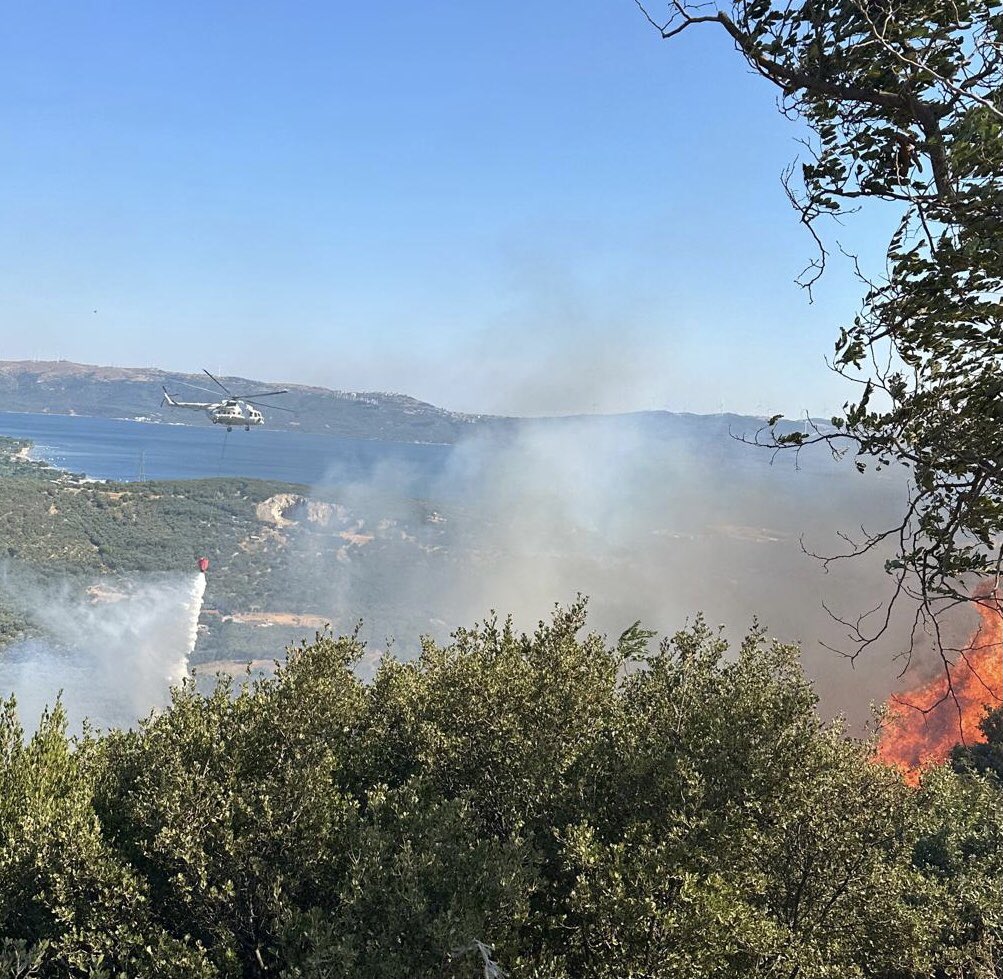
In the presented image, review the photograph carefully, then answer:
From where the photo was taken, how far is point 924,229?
591 centimetres

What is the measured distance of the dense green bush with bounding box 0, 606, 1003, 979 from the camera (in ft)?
32.2

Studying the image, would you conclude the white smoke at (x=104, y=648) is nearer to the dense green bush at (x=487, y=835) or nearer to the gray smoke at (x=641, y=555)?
the gray smoke at (x=641, y=555)

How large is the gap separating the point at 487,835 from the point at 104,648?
343 ft

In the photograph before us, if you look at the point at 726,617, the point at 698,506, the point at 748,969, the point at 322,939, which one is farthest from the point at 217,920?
the point at 698,506

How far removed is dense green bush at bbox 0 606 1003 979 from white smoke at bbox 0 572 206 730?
79.5 metres

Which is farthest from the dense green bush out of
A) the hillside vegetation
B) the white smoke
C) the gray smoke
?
the hillside vegetation

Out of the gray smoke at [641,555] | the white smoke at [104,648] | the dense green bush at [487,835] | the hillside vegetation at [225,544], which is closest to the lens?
the dense green bush at [487,835]

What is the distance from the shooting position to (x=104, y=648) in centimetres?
10119

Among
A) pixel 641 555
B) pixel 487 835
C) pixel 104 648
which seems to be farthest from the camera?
pixel 641 555

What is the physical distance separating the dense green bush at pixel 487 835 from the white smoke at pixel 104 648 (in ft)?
261

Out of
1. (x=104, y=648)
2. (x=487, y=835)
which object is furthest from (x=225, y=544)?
(x=487, y=835)

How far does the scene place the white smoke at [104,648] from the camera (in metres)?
87.1

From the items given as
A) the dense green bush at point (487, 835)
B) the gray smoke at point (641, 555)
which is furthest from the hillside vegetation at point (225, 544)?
the dense green bush at point (487, 835)

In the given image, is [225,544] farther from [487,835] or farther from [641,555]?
[487,835]
